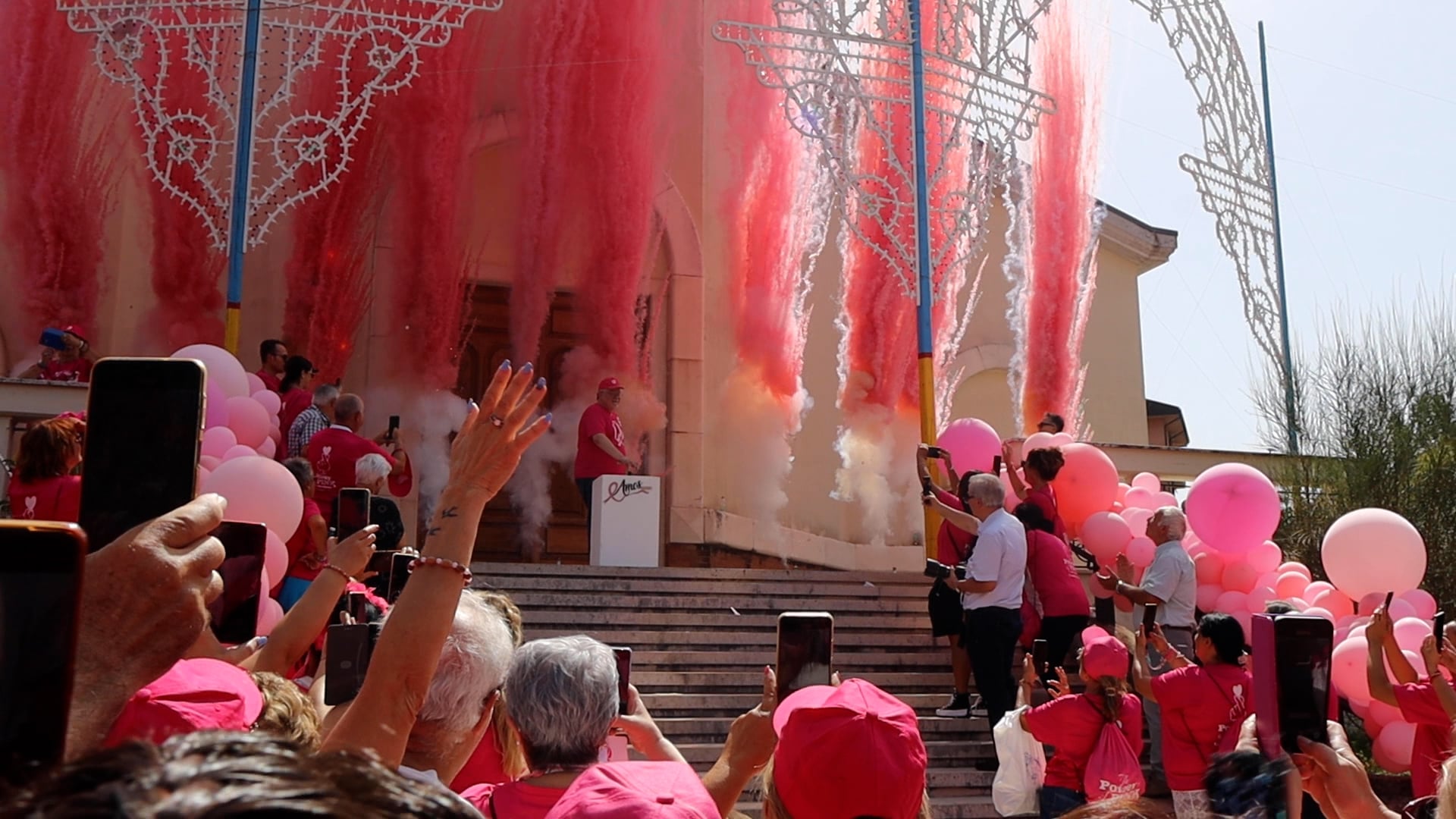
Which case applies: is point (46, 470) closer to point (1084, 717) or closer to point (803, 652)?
point (803, 652)

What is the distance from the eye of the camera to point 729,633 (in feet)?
31.7

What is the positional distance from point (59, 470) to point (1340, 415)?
12807 mm

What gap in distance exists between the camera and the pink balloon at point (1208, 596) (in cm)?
966

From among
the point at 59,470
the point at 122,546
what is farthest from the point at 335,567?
the point at 59,470

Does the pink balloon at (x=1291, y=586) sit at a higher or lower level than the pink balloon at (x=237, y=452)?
lower

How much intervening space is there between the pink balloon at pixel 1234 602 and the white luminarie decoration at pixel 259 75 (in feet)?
28.1

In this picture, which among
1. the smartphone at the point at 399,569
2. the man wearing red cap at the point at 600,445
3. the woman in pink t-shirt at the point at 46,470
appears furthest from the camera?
the man wearing red cap at the point at 600,445

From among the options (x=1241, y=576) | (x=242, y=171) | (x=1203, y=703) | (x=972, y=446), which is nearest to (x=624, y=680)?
(x=1203, y=703)

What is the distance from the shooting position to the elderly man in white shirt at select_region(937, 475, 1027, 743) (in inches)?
307

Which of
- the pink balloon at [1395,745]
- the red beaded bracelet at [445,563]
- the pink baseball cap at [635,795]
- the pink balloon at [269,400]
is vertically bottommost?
the pink balloon at [1395,745]

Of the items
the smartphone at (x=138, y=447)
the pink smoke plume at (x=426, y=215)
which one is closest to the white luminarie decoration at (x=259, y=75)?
the pink smoke plume at (x=426, y=215)

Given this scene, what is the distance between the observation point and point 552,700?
8.25 ft

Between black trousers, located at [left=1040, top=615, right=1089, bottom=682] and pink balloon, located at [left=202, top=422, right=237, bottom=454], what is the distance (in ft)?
17.0

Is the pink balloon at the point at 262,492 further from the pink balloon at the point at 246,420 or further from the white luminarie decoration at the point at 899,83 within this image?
the white luminarie decoration at the point at 899,83
